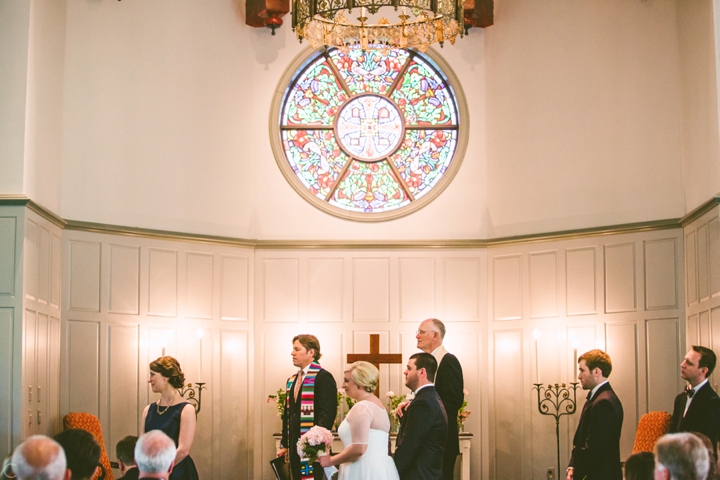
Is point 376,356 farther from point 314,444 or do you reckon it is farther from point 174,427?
point 314,444

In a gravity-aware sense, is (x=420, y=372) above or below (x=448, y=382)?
above

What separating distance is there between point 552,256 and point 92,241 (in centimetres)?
494

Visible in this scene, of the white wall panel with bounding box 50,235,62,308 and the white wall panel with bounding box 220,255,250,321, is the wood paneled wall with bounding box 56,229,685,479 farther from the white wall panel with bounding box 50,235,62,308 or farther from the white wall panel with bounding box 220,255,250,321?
→ the white wall panel with bounding box 50,235,62,308

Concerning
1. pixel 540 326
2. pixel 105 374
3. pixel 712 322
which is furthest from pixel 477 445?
pixel 105 374

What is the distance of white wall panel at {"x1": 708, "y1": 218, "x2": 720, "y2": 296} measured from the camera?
8922mm

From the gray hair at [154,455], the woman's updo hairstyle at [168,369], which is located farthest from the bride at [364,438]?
the gray hair at [154,455]

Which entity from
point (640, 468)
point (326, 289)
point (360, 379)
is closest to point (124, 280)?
point (326, 289)

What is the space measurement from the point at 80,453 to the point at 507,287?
7.51 m

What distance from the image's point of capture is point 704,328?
30.2 feet

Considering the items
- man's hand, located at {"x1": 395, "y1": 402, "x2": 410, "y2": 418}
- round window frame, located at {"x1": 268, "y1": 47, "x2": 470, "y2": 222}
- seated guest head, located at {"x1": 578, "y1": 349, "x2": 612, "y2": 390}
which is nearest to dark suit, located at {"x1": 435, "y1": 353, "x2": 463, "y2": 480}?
man's hand, located at {"x1": 395, "y1": 402, "x2": 410, "y2": 418}

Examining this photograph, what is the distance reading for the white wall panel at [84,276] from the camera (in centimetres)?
1018

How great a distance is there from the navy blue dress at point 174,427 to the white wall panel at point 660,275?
17.0ft

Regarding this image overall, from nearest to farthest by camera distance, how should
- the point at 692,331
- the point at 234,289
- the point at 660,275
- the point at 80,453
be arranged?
the point at 80,453, the point at 692,331, the point at 660,275, the point at 234,289

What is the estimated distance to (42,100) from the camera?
963cm
